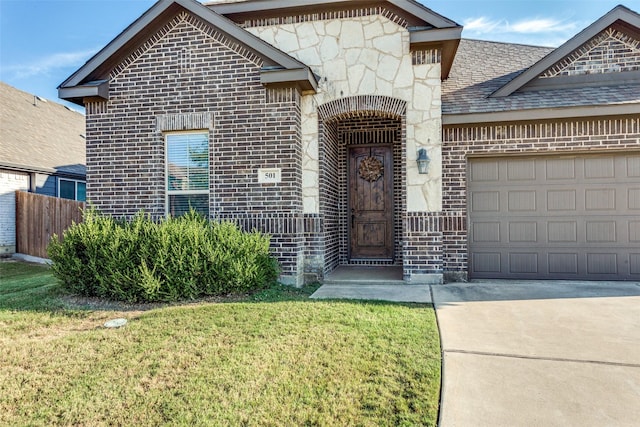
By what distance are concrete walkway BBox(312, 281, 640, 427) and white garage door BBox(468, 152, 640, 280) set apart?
3.05 feet

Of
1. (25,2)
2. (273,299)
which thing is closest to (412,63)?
(273,299)

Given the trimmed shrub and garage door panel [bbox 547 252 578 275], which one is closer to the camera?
the trimmed shrub

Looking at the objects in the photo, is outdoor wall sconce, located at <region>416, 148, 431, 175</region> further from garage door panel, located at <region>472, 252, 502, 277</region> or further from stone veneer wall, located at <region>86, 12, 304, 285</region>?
stone veneer wall, located at <region>86, 12, 304, 285</region>

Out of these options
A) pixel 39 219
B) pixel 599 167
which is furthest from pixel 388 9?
pixel 39 219

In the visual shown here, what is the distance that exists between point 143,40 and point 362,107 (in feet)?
14.0

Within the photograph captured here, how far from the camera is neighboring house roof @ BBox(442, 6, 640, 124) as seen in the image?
6449mm

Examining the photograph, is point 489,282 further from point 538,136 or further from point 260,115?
point 260,115

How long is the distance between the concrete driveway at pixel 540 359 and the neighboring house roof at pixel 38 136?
13518mm

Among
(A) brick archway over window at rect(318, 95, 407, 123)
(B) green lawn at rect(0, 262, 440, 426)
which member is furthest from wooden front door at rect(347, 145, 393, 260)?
(B) green lawn at rect(0, 262, 440, 426)

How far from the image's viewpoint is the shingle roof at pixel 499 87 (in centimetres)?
663

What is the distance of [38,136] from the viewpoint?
47.1 feet

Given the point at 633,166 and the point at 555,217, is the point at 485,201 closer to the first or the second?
the point at 555,217

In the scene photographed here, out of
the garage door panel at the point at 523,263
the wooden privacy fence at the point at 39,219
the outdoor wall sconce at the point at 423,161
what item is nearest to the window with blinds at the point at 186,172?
the outdoor wall sconce at the point at 423,161

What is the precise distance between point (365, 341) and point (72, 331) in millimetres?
3238
